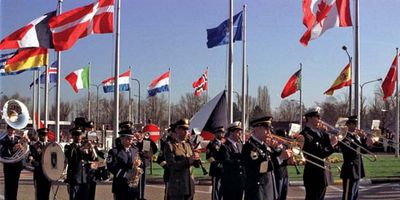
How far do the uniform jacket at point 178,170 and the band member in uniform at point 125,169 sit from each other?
106 centimetres

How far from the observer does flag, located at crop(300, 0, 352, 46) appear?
15055mm

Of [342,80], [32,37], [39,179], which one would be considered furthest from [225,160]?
[342,80]

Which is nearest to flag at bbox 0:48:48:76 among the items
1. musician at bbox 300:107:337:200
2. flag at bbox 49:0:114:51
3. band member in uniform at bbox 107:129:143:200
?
flag at bbox 49:0:114:51

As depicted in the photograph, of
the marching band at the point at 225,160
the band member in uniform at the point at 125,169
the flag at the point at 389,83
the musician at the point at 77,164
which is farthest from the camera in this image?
the flag at the point at 389,83

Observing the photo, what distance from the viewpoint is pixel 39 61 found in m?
17.4

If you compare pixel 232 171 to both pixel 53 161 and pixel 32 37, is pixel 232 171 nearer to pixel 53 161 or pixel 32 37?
pixel 53 161

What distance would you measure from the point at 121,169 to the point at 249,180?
2808 millimetres

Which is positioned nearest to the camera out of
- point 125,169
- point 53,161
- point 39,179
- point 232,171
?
Answer: point 125,169

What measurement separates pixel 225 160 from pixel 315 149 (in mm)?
1526

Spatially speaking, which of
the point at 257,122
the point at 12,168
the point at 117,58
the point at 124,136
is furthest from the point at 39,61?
the point at 257,122

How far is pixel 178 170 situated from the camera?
8.84 metres

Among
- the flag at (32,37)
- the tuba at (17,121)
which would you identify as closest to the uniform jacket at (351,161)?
the tuba at (17,121)

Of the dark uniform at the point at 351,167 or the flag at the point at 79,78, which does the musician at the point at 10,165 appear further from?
the flag at the point at 79,78

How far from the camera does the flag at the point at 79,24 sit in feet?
47.3
